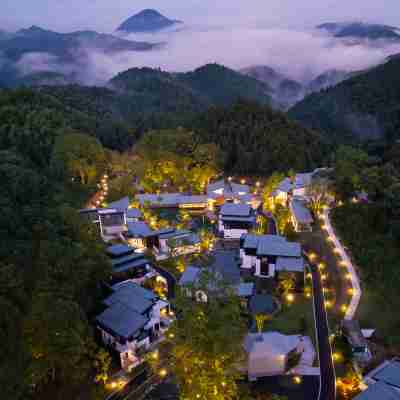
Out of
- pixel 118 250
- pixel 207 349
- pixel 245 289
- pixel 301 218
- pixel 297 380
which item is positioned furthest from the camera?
pixel 301 218

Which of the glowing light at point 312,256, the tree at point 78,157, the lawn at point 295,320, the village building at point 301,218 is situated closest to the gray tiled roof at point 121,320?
the lawn at point 295,320

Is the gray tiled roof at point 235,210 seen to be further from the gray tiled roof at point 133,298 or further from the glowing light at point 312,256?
the gray tiled roof at point 133,298

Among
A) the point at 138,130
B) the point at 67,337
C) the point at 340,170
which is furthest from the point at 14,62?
the point at 67,337

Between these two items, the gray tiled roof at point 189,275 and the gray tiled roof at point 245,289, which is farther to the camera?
the gray tiled roof at point 189,275

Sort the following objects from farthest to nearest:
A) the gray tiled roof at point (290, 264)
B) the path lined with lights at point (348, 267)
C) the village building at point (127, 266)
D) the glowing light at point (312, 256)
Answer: the glowing light at point (312, 256), the village building at point (127, 266), the gray tiled roof at point (290, 264), the path lined with lights at point (348, 267)

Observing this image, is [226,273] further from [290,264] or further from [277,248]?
[290,264]

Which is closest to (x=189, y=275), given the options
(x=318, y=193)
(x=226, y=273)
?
(x=226, y=273)
